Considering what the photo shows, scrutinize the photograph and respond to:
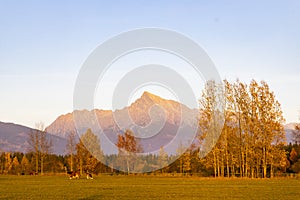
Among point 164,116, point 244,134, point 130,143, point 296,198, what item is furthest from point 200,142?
point 164,116

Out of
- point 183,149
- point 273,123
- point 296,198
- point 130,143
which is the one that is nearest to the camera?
point 296,198

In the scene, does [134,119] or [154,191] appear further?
[134,119]

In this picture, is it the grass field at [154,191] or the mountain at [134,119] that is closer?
the grass field at [154,191]

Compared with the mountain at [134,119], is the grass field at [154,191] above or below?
below

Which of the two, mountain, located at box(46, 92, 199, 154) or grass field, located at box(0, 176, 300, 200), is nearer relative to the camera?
grass field, located at box(0, 176, 300, 200)

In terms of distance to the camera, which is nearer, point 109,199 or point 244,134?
point 109,199

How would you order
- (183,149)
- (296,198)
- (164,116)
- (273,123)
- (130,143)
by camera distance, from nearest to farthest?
(296,198)
(273,123)
(130,143)
(183,149)
(164,116)

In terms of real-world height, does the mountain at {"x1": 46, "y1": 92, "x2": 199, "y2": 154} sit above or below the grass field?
above

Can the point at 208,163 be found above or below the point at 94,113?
below

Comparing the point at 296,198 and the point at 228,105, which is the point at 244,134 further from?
the point at 296,198

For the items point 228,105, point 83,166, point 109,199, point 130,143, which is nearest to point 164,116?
point 130,143

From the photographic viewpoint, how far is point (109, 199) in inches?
1109

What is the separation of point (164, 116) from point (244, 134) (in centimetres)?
5599

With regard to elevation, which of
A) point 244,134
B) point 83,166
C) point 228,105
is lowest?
point 83,166
